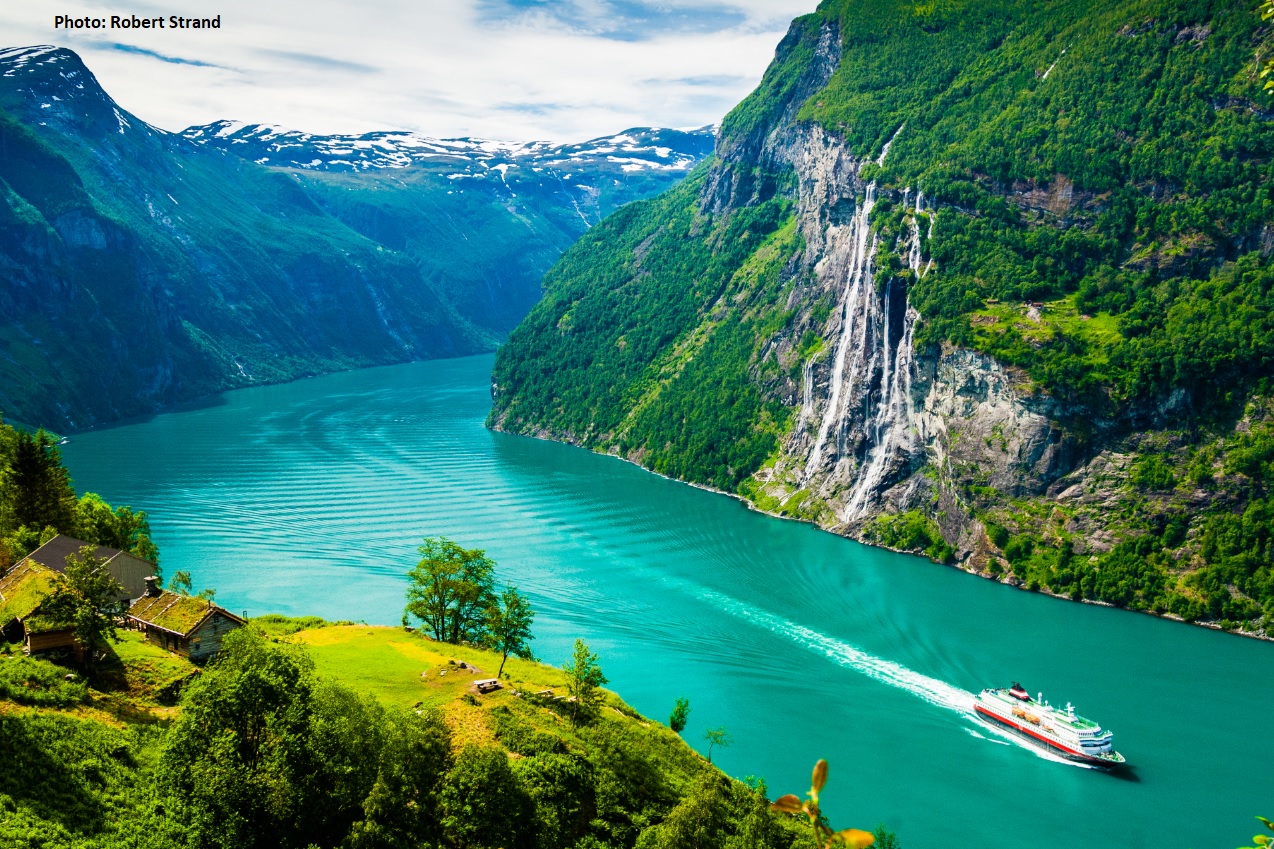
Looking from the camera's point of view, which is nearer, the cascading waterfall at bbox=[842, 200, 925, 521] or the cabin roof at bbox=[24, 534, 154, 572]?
the cabin roof at bbox=[24, 534, 154, 572]

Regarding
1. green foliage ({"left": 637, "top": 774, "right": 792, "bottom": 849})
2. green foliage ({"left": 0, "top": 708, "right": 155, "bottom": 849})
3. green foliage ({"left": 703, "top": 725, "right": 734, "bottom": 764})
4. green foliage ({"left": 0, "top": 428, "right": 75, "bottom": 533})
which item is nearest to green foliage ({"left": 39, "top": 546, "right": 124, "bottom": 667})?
green foliage ({"left": 0, "top": 708, "right": 155, "bottom": 849})

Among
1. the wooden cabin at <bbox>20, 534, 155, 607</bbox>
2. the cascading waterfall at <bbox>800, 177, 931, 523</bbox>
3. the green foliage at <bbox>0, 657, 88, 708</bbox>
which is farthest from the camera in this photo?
the cascading waterfall at <bbox>800, 177, 931, 523</bbox>

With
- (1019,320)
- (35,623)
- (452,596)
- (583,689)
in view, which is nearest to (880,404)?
(1019,320)

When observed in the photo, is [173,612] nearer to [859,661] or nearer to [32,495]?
[32,495]

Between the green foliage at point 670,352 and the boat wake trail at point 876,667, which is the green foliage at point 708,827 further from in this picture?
the green foliage at point 670,352

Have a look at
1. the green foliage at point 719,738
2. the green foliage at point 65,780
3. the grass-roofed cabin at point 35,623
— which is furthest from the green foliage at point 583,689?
the grass-roofed cabin at point 35,623

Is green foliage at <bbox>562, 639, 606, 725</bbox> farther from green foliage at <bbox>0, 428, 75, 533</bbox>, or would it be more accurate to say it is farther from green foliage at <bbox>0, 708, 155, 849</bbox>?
green foliage at <bbox>0, 428, 75, 533</bbox>

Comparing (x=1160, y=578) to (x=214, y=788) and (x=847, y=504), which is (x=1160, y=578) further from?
(x=214, y=788)
